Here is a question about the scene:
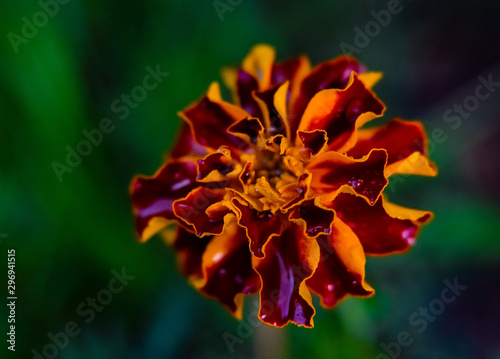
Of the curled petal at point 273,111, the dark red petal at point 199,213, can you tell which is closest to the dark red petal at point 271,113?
the curled petal at point 273,111

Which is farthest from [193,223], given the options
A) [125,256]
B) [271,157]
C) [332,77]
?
[125,256]

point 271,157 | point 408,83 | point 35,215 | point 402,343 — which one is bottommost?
point 402,343

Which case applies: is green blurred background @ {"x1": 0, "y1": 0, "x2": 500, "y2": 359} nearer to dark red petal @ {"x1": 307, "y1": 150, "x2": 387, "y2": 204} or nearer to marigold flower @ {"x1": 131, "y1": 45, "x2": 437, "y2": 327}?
marigold flower @ {"x1": 131, "y1": 45, "x2": 437, "y2": 327}

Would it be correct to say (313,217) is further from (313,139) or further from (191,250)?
(191,250)

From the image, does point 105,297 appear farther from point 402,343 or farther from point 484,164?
point 484,164

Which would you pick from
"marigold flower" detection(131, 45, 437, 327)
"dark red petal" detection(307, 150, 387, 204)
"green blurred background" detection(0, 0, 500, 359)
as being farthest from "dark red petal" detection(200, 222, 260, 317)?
"green blurred background" detection(0, 0, 500, 359)
